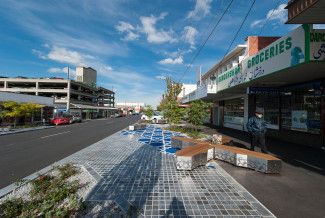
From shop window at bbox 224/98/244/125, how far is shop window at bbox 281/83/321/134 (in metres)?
7.29

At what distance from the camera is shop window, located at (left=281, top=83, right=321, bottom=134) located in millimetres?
12938

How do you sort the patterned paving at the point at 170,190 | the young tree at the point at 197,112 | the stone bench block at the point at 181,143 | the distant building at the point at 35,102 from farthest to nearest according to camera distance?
the distant building at the point at 35,102 → the young tree at the point at 197,112 → the stone bench block at the point at 181,143 → the patterned paving at the point at 170,190

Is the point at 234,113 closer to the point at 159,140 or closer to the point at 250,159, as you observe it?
the point at 159,140

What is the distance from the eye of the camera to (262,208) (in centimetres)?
490

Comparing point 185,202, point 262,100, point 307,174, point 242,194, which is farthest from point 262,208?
point 262,100

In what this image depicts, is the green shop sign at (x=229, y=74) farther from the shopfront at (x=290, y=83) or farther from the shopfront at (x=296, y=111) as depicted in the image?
the shopfront at (x=296, y=111)

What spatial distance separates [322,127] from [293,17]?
7489 mm

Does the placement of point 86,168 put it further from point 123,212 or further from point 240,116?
point 240,116

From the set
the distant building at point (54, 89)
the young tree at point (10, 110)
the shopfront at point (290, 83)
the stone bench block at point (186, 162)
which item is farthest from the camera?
the distant building at point (54, 89)

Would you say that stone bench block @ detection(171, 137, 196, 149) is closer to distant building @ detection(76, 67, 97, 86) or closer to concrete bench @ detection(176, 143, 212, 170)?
concrete bench @ detection(176, 143, 212, 170)

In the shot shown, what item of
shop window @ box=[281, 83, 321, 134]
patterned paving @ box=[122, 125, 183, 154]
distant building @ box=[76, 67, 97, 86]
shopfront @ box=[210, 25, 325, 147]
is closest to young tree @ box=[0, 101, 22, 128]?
patterned paving @ box=[122, 125, 183, 154]

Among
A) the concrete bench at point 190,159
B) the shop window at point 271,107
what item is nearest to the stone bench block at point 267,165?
the concrete bench at point 190,159

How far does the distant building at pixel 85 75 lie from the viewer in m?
97.4

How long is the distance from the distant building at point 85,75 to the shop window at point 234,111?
72032 mm
